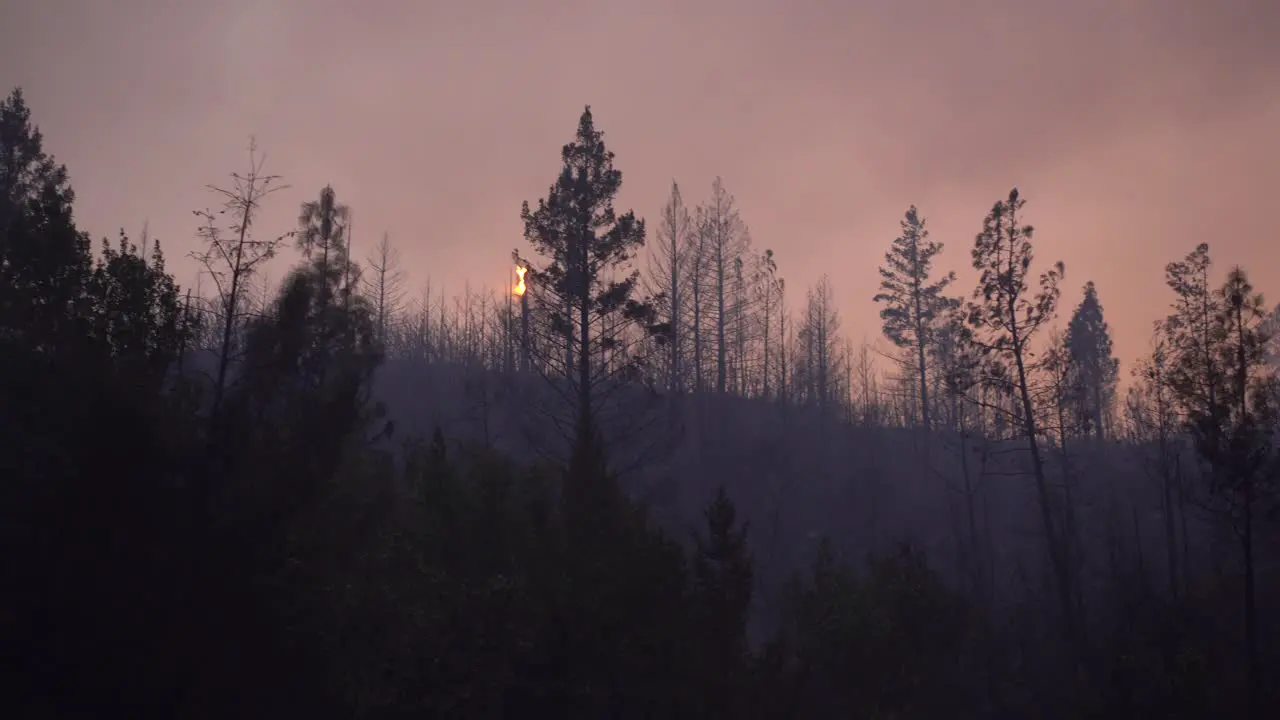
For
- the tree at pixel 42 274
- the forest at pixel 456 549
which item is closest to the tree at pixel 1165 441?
the forest at pixel 456 549

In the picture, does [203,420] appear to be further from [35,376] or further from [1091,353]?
[1091,353]

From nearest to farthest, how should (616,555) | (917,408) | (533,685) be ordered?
1. (533,685)
2. (616,555)
3. (917,408)

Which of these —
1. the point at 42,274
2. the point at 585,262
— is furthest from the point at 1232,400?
the point at 42,274

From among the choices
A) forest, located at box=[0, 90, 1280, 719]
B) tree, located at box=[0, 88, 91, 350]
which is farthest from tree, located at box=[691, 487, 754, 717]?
tree, located at box=[0, 88, 91, 350]

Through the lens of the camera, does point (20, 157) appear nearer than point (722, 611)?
No

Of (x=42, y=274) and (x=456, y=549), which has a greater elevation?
(x=42, y=274)

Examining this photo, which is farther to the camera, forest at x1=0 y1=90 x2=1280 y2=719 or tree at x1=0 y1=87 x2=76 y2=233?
tree at x1=0 y1=87 x2=76 y2=233

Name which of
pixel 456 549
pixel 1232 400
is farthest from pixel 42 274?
pixel 1232 400

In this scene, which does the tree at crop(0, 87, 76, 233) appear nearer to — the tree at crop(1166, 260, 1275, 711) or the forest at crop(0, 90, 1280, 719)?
the forest at crop(0, 90, 1280, 719)

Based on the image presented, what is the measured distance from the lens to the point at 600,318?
25250 mm

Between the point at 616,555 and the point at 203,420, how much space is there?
6412mm

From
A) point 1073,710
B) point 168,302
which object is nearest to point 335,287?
point 168,302

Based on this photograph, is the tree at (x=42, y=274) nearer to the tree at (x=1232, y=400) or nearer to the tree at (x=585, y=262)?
the tree at (x=585, y=262)

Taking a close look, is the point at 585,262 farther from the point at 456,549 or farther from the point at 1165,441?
the point at 1165,441
